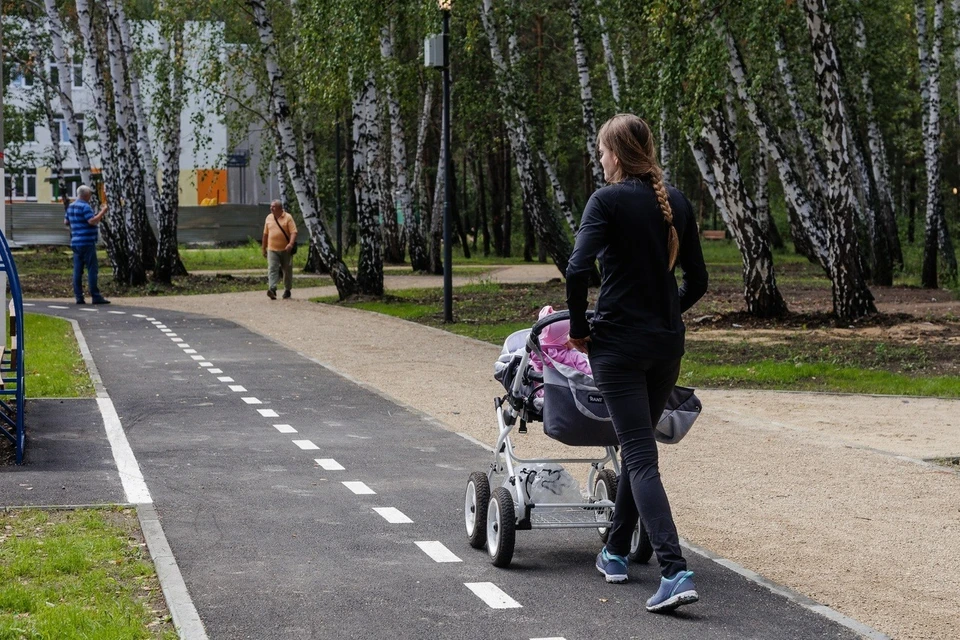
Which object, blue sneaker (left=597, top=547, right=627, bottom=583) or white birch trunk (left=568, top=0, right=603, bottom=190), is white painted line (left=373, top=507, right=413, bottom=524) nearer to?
blue sneaker (left=597, top=547, right=627, bottom=583)

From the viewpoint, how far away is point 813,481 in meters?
8.84

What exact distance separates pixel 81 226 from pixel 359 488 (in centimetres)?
1720

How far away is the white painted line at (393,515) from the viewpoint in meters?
7.46

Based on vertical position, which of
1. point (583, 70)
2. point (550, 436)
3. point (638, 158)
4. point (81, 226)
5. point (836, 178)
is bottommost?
point (550, 436)

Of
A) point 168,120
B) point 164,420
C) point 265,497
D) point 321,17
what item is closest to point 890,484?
point 265,497

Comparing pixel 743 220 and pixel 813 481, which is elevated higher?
pixel 743 220

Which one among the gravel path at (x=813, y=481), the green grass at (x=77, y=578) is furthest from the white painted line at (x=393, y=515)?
the gravel path at (x=813, y=481)

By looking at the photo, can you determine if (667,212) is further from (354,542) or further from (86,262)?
(86,262)

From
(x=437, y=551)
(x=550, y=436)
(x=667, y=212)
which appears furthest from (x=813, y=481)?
(x=667, y=212)

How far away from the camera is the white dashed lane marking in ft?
27.1

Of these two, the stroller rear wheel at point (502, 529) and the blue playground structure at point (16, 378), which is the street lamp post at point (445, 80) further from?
the stroller rear wheel at point (502, 529)

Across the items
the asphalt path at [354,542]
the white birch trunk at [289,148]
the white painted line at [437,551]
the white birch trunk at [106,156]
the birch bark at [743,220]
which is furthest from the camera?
the white birch trunk at [106,156]

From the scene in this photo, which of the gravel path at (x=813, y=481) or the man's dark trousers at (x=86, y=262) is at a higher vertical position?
the man's dark trousers at (x=86, y=262)

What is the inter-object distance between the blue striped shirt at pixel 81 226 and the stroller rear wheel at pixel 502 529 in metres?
19.0
